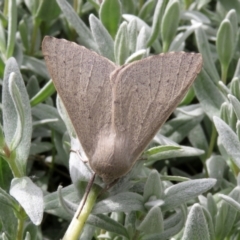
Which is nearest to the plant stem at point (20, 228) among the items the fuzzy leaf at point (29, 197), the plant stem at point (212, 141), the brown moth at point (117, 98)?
the fuzzy leaf at point (29, 197)

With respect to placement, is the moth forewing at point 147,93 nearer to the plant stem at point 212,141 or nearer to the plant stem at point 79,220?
the plant stem at point 79,220

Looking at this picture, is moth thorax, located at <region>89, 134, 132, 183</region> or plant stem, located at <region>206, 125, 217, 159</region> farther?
plant stem, located at <region>206, 125, 217, 159</region>

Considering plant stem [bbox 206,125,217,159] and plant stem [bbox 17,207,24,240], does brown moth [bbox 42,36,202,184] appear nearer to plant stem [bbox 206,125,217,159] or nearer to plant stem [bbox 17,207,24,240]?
plant stem [bbox 17,207,24,240]

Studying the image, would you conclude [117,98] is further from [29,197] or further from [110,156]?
[29,197]

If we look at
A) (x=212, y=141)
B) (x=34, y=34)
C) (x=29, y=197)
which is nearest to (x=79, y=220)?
(x=29, y=197)

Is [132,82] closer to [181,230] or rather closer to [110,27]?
[181,230]

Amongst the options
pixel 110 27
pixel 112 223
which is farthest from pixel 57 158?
pixel 112 223

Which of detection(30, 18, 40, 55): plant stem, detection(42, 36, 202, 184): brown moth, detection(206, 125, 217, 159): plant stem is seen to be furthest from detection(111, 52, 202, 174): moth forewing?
detection(30, 18, 40, 55): plant stem

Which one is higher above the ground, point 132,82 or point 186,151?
point 132,82
